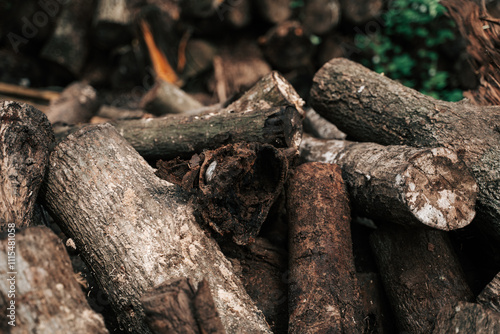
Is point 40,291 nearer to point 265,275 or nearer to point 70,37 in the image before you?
point 265,275

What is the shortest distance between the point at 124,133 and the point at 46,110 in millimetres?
2006

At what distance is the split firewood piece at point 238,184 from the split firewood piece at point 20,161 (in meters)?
0.80

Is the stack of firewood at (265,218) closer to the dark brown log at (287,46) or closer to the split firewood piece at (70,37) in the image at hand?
the dark brown log at (287,46)

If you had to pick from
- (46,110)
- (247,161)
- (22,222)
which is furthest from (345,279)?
(46,110)

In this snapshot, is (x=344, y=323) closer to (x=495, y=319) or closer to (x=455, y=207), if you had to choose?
(x=495, y=319)

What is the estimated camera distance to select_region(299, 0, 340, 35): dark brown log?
494 centimetres

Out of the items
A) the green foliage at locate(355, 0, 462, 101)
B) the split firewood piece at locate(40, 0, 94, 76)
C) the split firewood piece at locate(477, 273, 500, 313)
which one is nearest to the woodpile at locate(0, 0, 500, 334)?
the split firewood piece at locate(477, 273, 500, 313)

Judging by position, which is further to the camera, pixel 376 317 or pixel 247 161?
pixel 376 317

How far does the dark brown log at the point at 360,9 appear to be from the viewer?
514 centimetres

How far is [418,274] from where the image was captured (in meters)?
2.12

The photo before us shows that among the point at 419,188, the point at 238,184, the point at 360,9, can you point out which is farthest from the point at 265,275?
the point at 360,9

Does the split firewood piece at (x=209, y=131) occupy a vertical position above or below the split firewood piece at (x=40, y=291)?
below

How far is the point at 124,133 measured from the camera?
9.36ft

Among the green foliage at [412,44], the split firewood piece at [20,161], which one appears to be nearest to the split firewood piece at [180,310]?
the split firewood piece at [20,161]
